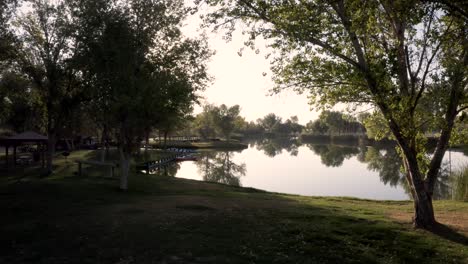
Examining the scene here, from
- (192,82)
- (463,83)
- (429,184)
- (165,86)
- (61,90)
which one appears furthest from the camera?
(61,90)

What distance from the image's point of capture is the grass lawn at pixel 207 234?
8875mm

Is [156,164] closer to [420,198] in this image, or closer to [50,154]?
[50,154]

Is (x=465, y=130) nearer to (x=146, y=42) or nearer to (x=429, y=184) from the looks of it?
(x=429, y=184)

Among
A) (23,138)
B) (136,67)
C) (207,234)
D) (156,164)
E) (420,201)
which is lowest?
(156,164)

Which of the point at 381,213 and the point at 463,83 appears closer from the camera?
the point at 463,83

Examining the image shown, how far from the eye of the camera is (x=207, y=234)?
10.5 metres

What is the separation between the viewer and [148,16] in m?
19.8

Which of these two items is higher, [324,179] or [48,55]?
[48,55]

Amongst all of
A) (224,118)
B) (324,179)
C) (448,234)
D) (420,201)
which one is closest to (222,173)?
(324,179)

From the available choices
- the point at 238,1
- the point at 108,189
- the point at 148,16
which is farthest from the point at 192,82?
the point at 238,1

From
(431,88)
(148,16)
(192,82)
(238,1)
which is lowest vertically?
(431,88)

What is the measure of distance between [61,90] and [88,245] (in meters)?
20.8

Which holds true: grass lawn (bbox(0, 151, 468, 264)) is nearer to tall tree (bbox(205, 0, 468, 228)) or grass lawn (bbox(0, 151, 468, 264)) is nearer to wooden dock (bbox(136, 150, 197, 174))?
tall tree (bbox(205, 0, 468, 228))

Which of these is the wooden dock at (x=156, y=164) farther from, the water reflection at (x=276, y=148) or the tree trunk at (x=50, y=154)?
the water reflection at (x=276, y=148)
